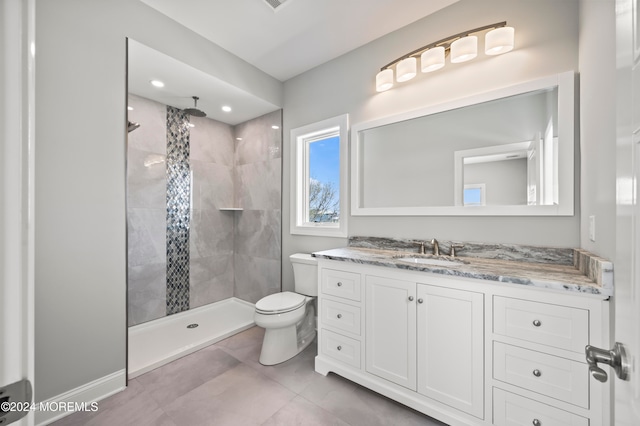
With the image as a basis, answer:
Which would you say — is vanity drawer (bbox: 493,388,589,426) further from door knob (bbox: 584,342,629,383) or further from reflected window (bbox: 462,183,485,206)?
reflected window (bbox: 462,183,485,206)

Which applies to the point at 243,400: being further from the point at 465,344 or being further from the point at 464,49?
the point at 464,49

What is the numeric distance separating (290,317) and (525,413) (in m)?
1.52

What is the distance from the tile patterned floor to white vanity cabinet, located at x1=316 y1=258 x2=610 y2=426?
4.4 inches

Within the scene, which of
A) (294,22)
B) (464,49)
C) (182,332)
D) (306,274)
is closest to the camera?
(464,49)

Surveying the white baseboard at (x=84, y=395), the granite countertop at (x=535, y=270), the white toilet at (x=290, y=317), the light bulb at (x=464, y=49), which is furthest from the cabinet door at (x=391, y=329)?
the white baseboard at (x=84, y=395)

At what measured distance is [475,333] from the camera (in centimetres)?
136

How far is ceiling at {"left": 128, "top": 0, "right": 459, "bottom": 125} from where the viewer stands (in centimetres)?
194

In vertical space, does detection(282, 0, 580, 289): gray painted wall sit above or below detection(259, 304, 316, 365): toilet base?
above

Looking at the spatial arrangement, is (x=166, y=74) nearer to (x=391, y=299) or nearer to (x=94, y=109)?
(x=94, y=109)

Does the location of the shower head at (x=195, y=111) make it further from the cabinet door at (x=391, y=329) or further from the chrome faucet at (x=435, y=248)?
the chrome faucet at (x=435, y=248)

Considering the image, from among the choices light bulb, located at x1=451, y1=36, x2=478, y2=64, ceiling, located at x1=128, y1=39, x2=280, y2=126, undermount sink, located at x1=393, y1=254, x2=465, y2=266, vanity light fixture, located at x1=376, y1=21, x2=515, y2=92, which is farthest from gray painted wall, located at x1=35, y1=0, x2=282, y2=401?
light bulb, located at x1=451, y1=36, x2=478, y2=64

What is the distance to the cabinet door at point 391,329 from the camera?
5.17 feet

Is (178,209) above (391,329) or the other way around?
above

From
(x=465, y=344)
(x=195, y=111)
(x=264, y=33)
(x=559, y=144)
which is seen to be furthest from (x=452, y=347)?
(x=195, y=111)
